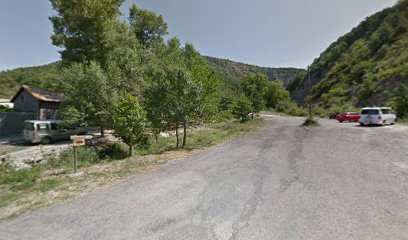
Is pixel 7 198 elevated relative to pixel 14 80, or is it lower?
lower

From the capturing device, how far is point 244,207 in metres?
5.75

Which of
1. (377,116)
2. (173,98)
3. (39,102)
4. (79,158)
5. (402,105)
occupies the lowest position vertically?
(79,158)

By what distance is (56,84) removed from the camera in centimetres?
2059

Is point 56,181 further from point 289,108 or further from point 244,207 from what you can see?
point 289,108

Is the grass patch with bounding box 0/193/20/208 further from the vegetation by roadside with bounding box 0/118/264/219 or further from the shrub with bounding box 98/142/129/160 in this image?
the shrub with bounding box 98/142/129/160

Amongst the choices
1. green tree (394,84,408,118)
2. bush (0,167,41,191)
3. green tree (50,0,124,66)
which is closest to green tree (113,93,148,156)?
bush (0,167,41,191)

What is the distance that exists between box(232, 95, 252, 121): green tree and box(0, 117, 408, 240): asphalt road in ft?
97.2

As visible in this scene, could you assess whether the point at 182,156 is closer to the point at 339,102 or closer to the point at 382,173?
the point at 382,173

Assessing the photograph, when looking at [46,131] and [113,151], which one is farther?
[46,131]

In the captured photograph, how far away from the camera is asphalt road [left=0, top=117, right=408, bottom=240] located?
15.2ft

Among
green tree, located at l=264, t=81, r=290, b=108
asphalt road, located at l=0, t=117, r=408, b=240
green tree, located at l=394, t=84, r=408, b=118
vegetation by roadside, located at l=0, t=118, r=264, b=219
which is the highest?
green tree, located at l=264, t=81, r=290, b=108

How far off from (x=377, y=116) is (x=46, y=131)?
29958 mm

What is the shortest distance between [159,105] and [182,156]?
16.3 feet

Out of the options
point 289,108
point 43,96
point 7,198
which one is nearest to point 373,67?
point 289,108
